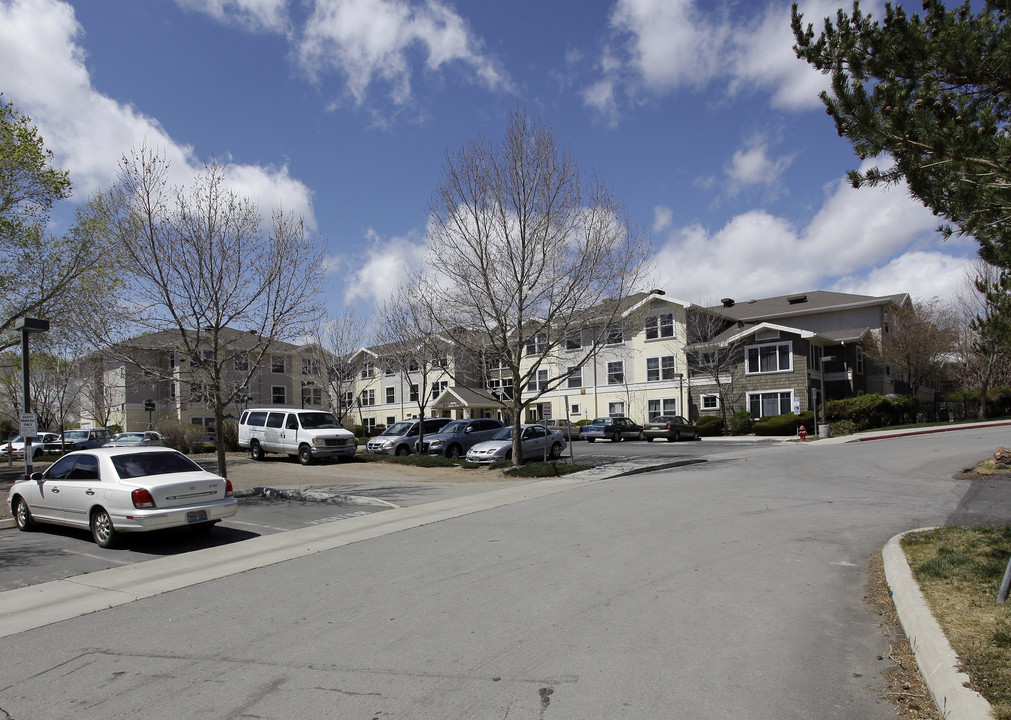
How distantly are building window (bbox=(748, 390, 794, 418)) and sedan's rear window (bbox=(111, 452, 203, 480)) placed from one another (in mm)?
36068

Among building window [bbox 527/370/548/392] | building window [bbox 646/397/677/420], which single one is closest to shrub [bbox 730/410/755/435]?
building window [bbox 646/397/677/420]

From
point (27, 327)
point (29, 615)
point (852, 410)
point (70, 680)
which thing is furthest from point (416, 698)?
point (852, 410)

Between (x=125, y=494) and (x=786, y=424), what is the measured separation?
35.3 metres

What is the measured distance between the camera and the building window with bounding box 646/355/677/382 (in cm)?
4544

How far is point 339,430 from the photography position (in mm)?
26234

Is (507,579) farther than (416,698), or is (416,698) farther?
(507,579)

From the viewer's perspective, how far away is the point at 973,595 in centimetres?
608

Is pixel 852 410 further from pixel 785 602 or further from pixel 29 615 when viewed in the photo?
pixel 29 615

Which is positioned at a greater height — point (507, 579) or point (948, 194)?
point (948, 194)

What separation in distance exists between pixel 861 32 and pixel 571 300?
14607 mm

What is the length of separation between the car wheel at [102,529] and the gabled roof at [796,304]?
40941 mm

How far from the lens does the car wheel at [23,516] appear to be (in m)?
12.0

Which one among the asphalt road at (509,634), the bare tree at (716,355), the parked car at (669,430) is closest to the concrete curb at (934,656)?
the asphalt road at (509,634)

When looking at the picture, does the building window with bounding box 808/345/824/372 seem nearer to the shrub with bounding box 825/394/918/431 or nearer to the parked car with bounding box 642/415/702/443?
the shrub with bounding box 825/394/918/431
